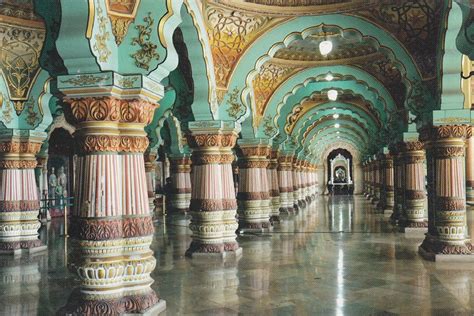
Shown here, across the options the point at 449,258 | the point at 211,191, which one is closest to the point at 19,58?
the point at 211,191

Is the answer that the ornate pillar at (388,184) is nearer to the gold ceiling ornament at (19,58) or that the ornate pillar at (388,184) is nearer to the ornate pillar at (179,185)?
the ornate pillar at (179,185)

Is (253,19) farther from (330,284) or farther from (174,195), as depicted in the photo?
(174,195)

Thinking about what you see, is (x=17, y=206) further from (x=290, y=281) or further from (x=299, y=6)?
(x=299, y=6)

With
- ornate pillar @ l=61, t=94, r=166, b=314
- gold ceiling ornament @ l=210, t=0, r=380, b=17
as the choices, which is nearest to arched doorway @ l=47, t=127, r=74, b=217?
gold ceiling ornament @ l=210, t=0, r=380, b=17

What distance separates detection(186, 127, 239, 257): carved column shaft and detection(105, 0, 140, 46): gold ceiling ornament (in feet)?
13.3

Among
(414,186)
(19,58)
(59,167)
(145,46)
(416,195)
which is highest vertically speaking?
(19,58)

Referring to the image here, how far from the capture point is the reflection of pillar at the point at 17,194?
10.3 m

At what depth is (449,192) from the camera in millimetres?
8961

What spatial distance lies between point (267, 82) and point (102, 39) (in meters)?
8.91

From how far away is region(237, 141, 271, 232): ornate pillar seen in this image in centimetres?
1363

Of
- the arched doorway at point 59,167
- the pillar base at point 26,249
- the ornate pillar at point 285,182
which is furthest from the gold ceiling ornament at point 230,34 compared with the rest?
the arched doorway at point 59,167

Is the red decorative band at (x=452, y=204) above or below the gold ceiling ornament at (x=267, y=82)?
below

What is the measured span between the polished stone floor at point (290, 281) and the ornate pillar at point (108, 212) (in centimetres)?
76

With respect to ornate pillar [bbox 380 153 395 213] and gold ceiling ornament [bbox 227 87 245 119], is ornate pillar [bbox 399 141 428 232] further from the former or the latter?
ornate pillar [bbox 380 153 395 213]
